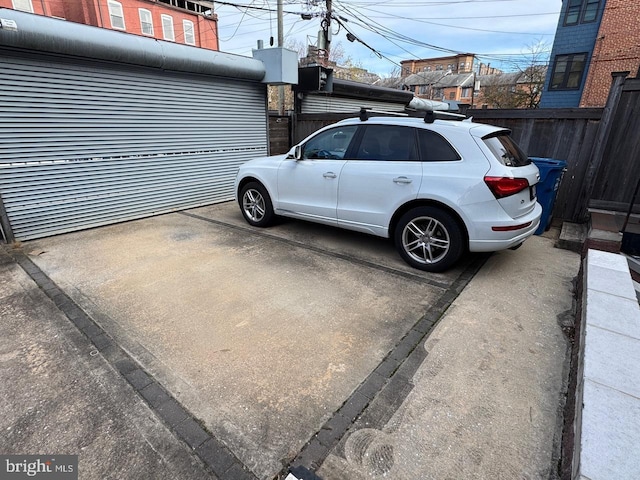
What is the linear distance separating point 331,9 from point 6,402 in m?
16.1

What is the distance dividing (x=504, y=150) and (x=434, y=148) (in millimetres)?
749

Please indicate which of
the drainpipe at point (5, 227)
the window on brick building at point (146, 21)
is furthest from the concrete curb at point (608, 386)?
the window on brick building at point (146, 21)

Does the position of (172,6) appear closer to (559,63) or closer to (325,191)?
(559,63)

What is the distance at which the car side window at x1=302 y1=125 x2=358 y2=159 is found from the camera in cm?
441

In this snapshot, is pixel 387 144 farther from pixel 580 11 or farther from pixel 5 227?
pixel 580 11

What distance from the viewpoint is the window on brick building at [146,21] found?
21.0 metres

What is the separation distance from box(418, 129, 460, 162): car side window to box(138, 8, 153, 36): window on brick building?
2460 cm

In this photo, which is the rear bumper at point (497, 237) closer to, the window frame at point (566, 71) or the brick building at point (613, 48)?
the brick building at point (613, 48)

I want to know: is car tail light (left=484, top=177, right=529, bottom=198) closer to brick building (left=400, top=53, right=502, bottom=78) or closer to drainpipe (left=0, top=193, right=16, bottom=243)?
drainpipe (left=0, top=193, right=16, bottom=243)

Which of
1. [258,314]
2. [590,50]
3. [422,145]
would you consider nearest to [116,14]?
[422,145]

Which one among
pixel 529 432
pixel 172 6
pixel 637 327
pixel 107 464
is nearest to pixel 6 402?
pixel 107 464

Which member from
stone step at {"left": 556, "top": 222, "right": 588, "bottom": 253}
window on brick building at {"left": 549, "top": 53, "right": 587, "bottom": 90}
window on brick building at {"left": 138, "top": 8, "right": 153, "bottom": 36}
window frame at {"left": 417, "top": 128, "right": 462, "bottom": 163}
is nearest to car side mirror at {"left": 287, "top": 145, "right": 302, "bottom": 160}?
window frame at {"left": 417, "top": 128, "right": 462, "bottom": 163}

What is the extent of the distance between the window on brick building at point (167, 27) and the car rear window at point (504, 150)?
2523cm

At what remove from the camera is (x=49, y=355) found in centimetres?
253
